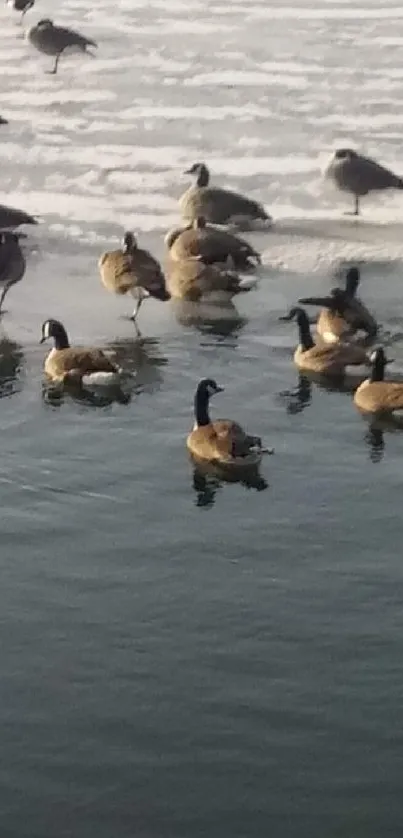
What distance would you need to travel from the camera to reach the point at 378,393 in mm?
11328

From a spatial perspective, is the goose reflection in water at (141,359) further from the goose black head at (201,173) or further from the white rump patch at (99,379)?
the goose black head at (201,173)

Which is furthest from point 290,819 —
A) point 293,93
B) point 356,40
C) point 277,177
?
point 356,40

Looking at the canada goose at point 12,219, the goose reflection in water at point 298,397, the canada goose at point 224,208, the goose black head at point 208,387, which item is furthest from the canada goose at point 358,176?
the goose black head at point 208,387

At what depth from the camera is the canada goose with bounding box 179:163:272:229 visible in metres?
15.8

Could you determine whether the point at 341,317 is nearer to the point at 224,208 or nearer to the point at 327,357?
the point at 327,357

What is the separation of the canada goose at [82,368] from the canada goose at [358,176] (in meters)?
5.36

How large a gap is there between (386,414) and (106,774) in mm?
4792

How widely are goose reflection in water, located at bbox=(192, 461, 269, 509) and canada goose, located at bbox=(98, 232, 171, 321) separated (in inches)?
132

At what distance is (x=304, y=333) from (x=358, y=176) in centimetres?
456

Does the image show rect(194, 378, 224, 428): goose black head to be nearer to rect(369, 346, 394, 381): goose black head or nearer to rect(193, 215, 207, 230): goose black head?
rect(369, 346, 394, 381): goose black head

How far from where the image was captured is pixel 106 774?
7.11m

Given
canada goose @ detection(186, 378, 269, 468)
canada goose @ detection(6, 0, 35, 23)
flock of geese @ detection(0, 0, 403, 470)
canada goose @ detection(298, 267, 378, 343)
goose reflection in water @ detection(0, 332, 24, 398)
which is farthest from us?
canada goose @ detection(6, 0, 35, 23)

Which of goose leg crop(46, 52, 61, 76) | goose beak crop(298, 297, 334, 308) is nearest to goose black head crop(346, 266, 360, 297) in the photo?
goose beak crop(298, 297, 334, 308)

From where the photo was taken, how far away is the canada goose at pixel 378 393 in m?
11.2
